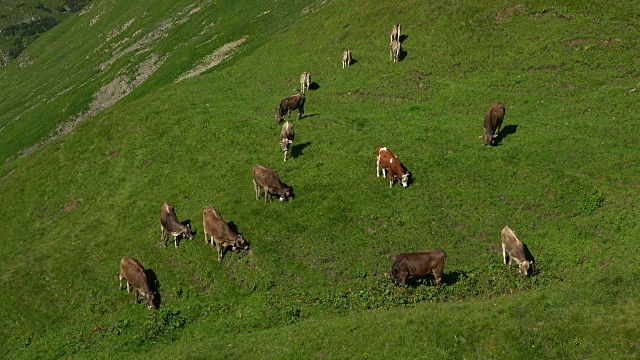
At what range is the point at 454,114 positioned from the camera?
40938 mm

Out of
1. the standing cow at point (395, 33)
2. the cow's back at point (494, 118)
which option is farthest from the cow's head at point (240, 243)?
the standing cow at point (395, 33)

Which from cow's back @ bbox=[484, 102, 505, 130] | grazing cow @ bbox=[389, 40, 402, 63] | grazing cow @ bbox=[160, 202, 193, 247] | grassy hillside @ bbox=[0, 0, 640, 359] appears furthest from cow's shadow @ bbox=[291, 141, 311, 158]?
grazing cow @ bbox=[389, 40, 402, 63]

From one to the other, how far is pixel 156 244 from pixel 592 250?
82.8ft

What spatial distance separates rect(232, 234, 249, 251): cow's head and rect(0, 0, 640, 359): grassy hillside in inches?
22.5

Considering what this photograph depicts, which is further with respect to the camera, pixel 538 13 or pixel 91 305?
pixel 538 13

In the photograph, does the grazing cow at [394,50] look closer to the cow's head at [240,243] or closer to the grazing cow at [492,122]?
the grazing cow at [492,122]

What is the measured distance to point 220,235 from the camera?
93.2 feet

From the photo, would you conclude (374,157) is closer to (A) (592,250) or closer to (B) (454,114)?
(B) (454,114)

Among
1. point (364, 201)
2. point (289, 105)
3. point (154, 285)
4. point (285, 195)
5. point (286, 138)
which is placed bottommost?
point (364, 201)

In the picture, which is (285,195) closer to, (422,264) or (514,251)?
(422,264)

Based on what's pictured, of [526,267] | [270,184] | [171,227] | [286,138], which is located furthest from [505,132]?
[171,227]

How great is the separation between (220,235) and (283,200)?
16.8ft

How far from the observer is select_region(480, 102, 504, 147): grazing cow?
34.8m

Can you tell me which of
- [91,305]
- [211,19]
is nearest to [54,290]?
[91,305]
